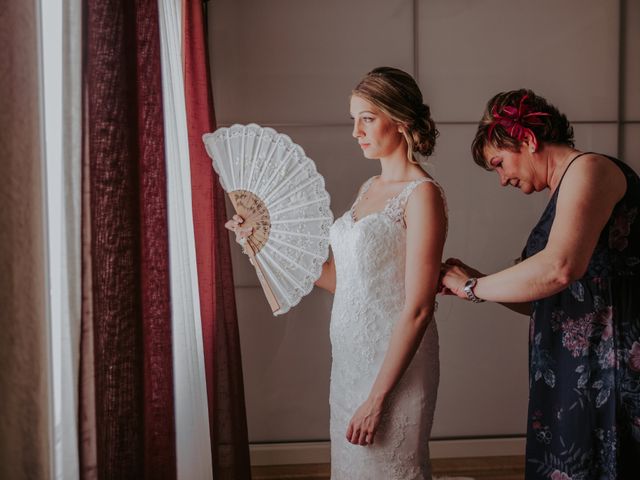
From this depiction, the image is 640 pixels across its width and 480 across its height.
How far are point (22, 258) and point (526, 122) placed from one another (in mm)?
1233

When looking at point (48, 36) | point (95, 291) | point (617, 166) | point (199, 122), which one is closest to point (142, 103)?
point (48, 36)

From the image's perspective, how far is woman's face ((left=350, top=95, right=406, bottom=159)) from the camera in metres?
1.64

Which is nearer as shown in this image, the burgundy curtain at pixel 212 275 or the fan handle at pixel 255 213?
the fan handle at pixel 255 213

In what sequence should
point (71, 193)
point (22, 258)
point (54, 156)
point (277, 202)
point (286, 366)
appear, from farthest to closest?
point (286, 366) → point (277, 202) → point (54, 156) → point (71, 193) → point (22, 258)

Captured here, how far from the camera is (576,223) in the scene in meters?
1.35

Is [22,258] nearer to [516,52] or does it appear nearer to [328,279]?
[328,279]

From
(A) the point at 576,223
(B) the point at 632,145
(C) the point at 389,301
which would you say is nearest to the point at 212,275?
(C) the point at 389,301

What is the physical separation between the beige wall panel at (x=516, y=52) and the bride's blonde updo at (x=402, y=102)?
3.52 ft

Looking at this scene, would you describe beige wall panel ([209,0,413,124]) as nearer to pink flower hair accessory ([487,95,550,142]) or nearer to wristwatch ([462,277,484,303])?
pink flower hair accessory ([487,95,550,142])

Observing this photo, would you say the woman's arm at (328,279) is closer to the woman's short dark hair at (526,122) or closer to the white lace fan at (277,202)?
the white lace fan at (277,202)

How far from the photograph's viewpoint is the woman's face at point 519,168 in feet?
5.13

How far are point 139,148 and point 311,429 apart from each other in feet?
6.45

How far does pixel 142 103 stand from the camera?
1187 mm

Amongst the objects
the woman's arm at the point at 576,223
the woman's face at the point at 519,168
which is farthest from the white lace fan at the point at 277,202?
the woman's arm at the point at 576,223
